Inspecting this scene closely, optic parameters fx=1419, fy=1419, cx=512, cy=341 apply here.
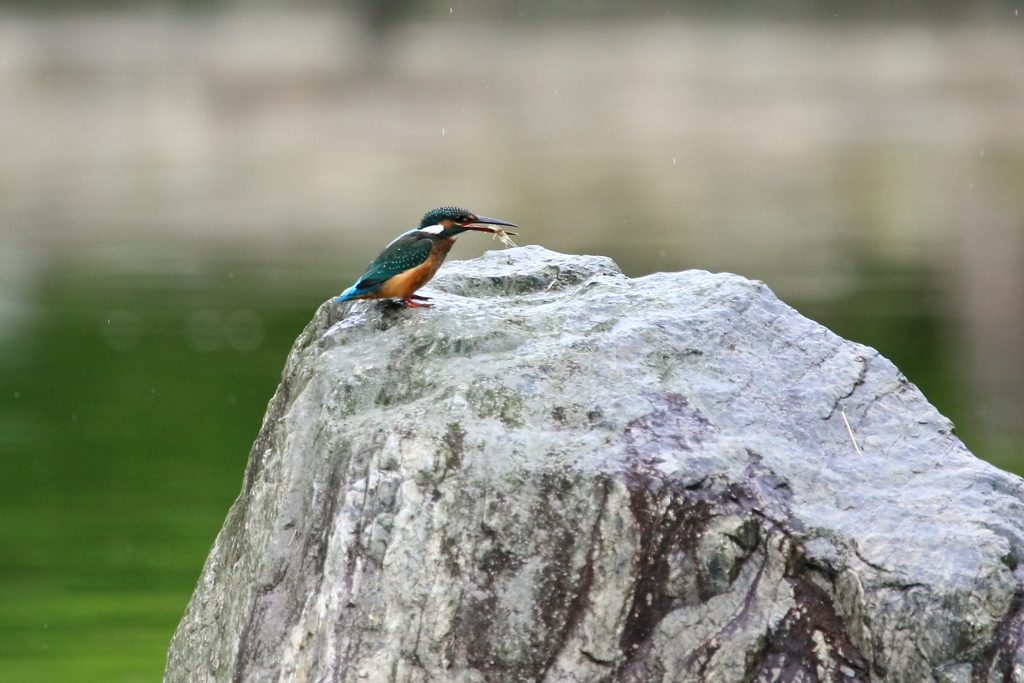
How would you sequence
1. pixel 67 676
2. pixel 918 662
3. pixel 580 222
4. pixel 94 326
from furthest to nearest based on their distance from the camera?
pixel 580 222, pixel 94 326, pixel 67 676, pixel 918 662

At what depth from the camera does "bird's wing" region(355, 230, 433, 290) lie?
3793 mm

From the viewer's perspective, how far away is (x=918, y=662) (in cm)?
321

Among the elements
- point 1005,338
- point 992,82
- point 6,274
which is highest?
point 992,82

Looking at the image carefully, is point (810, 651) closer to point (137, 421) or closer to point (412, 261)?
point (412, 261)

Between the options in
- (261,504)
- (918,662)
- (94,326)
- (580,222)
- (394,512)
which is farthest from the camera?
(580,222)

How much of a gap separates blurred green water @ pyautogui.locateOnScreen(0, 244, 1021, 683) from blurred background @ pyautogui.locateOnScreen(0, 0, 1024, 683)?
60 millimetres

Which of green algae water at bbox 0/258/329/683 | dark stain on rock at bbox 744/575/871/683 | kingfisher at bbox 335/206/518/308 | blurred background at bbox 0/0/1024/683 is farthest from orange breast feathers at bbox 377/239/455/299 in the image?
blurred background at bbox 0/0/1024/683

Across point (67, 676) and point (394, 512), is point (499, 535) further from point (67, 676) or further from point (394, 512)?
point (67, 676)

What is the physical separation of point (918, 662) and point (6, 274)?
15.0m

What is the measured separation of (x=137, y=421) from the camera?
448 inches

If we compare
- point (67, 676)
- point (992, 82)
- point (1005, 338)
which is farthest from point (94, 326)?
point (992, 82)

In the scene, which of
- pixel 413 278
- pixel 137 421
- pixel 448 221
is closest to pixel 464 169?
pixel 137 421

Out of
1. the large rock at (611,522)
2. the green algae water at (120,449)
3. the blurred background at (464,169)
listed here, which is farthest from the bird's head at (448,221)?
the blurred background at (464,169)

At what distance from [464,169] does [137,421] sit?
1073 centimetres
